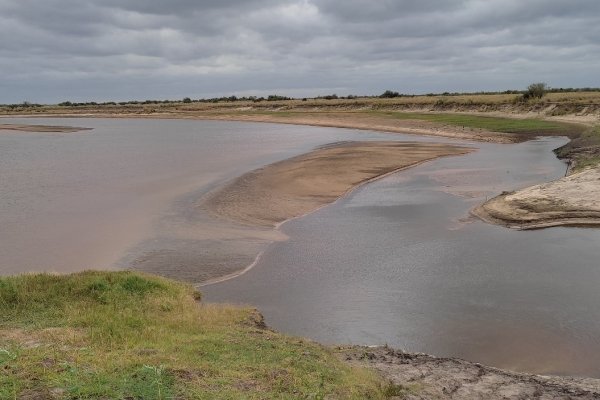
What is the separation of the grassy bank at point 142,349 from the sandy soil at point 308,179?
30.4 feet

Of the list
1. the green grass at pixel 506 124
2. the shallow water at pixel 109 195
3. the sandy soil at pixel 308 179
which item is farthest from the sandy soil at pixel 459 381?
the green grass at pixel 506 124

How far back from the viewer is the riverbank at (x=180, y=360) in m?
6.38

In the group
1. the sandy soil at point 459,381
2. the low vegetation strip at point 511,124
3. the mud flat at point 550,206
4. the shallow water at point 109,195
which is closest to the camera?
the sandy soil at point 459,381

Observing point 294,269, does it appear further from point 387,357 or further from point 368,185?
point 368,185

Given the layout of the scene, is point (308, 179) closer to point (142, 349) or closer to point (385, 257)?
point (385, 257)

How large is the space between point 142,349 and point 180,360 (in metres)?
0.72

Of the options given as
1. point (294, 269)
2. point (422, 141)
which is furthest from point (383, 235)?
point (422, 141)

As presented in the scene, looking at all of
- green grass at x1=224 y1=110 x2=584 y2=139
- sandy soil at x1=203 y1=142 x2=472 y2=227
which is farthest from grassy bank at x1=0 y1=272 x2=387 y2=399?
green grass at x1=224 y1=110 x2=584 y2=139

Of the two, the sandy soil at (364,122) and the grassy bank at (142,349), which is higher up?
the sandy soil at (364,122)

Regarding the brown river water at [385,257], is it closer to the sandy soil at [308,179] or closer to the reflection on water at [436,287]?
the reflection on water at [436,287]

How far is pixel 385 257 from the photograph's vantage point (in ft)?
51.7

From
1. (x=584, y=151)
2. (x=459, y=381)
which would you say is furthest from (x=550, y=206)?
(x=584, y=151)

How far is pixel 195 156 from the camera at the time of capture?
41.8 meters

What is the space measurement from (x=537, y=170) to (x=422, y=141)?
18079mm
